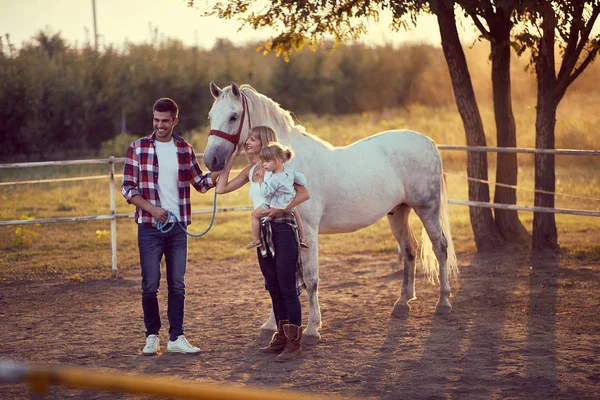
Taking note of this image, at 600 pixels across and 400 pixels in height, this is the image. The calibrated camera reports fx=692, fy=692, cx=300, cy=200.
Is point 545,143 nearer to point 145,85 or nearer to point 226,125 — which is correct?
point 226,125

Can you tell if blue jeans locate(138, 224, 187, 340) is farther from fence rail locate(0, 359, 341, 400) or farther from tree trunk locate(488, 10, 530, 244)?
tree trunk locate(488, 10, 530, 244)

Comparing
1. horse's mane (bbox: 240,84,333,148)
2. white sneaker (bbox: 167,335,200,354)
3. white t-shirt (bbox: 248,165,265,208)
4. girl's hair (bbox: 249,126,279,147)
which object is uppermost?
horse's mane (bbox: 240,84,333,148)

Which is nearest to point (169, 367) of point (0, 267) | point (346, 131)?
point (0, 267)

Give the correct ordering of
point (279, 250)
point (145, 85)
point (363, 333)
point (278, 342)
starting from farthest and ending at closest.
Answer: point (145, 85) < point (363, 333) < point (278, 342) < point (279, 250)

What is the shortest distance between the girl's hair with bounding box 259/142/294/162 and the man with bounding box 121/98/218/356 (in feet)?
1.73

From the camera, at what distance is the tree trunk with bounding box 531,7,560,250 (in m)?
7.57

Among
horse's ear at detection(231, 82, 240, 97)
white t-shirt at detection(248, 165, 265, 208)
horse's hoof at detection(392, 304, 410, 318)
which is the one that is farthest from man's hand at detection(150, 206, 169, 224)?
horse's hoof at detection(392, 304, 410, 318)

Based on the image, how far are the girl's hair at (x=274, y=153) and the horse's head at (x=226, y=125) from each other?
1.56 ft

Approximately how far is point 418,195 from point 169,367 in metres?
2.51

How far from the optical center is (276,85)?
86.9ft

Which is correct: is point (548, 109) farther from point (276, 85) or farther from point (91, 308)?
point (276, 85)

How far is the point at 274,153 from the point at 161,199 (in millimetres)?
823

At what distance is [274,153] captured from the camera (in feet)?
13.0

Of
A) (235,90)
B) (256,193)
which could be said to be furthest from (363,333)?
(235,90)
